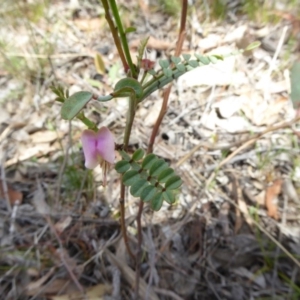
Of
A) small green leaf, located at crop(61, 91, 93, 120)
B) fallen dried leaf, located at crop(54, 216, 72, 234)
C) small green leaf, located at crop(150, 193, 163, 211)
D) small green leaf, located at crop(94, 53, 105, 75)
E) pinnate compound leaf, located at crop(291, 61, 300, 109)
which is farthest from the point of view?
small green leaf, located at crop(94, 53, 105, 75)

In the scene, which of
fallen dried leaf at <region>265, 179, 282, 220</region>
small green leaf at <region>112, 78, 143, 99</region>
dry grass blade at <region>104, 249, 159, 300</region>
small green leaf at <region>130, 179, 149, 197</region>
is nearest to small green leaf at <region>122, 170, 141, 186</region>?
small green leaf at <region>130, 179, 149, 197</region>

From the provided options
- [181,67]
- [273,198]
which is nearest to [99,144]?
[181,67]

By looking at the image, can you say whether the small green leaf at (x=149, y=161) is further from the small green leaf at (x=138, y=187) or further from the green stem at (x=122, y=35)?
the green stem at (x=122, y=35)

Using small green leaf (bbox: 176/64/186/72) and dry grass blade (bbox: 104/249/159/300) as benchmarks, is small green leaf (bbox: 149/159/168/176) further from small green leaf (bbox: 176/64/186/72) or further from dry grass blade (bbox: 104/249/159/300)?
dry grass blade (bbox: 104/249/159/300)

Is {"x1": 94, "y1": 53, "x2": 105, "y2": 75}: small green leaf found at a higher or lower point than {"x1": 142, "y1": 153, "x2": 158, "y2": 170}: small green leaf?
higher

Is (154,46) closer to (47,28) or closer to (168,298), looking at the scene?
(47,28)

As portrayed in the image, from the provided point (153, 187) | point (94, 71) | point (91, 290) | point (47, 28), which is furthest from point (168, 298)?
point (47, 28)
